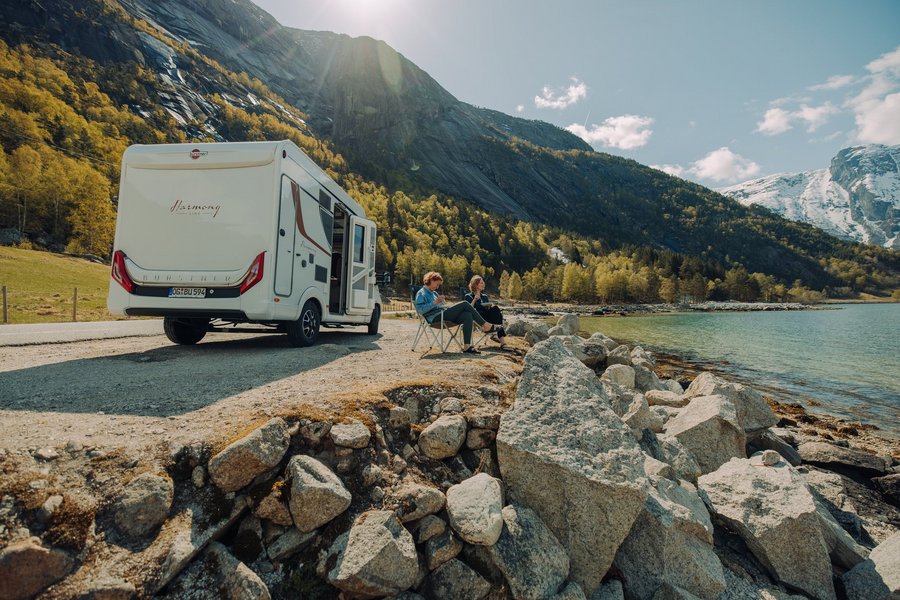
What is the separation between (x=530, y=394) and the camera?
4.34 m

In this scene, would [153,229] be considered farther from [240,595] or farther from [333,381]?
[240,595]

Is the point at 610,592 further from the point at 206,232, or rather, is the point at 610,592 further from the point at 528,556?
the point at 206,232

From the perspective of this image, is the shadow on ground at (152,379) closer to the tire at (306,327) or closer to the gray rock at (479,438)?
the tire at (306,327)

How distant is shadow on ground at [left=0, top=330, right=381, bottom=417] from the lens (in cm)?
429

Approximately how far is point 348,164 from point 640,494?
533 ft

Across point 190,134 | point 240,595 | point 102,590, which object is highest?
point 190,134

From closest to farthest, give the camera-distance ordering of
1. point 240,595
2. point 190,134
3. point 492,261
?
point 240,595 → point 190,134 → point 492,261

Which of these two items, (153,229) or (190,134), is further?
(190,134)

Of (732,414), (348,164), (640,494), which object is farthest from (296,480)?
(348,164)

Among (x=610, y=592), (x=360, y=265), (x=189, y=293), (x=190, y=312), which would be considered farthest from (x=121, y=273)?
(x=610, y=592)

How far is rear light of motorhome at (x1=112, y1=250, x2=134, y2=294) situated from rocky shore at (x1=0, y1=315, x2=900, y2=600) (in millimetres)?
5767

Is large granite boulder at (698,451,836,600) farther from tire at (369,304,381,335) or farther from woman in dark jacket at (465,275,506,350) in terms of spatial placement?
tire at (369,304,381,335)

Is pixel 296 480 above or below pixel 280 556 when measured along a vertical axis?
above

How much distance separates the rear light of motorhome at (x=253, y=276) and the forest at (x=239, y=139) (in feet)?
161
